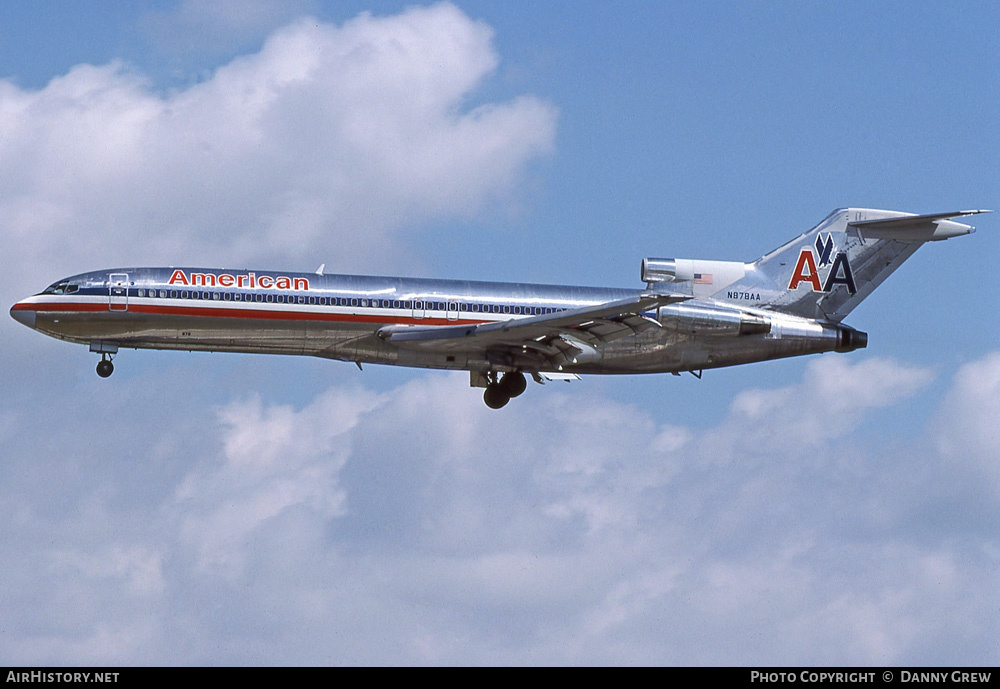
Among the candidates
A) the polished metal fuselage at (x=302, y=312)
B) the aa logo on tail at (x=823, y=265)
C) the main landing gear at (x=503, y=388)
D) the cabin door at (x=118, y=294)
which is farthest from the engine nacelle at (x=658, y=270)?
the cabin door at (x=118, y=294)

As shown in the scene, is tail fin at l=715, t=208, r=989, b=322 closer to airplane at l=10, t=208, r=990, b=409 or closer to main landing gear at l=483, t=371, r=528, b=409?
airplane at l=10, t=208, r=990, b=409

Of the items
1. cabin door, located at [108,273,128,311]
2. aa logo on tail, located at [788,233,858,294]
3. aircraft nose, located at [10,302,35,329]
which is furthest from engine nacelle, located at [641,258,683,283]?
aircraft nose, located at [10,302,35,329]

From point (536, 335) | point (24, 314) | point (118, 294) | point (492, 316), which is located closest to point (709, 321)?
point (536, 335)

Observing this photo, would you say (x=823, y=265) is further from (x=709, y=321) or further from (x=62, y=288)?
(x=62, y=288)

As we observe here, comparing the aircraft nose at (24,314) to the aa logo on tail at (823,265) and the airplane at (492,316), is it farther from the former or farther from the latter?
the aa logo on tail at (823,265)

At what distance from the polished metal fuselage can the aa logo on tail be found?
266 cm

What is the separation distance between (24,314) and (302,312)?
7.79 m

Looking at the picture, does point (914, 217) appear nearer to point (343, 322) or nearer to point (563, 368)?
point (563, 368)

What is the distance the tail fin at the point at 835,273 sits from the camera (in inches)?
1703

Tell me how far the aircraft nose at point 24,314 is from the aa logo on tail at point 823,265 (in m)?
21.7
